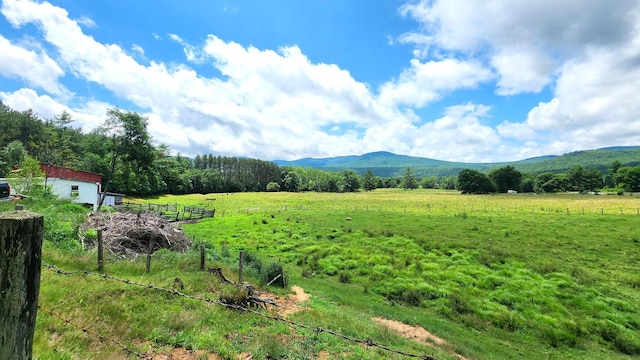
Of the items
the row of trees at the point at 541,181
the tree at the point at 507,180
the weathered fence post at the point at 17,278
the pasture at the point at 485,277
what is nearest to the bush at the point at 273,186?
the row of trees at the point at 541,181

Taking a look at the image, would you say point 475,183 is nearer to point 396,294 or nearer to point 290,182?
point 290,182

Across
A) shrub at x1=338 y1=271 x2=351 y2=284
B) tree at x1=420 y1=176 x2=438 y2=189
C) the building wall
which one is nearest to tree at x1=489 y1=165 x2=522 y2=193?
tree at x1=420 y1=176 x2=438 y2=189

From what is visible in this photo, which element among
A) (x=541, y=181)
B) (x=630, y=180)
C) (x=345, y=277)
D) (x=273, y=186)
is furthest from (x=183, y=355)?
(x=541, y=181)

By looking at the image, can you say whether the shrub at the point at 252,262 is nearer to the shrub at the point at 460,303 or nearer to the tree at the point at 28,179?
the shrub at the point at 460,303

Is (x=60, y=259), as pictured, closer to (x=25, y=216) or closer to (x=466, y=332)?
(x=25, y=216)

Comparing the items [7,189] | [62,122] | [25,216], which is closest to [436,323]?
[25,216]

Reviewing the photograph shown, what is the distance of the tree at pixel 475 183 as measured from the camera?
9988 centimetres

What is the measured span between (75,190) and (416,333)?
1517 inches

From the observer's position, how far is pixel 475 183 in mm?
99812

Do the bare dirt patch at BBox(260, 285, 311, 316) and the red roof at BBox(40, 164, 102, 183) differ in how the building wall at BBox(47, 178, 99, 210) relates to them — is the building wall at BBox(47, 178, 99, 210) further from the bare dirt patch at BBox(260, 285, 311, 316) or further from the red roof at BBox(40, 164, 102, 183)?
the bare dirt patch at BBox(260, 285, 311, 316)

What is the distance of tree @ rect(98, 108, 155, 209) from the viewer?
124 feet

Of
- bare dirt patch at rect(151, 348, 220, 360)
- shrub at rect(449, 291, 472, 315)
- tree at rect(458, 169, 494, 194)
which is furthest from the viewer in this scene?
tree at rect(458, 169, 494, 194)

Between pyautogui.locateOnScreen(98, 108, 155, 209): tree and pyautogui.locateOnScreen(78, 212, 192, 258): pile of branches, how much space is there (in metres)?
25.2

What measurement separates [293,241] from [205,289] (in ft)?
50.7
